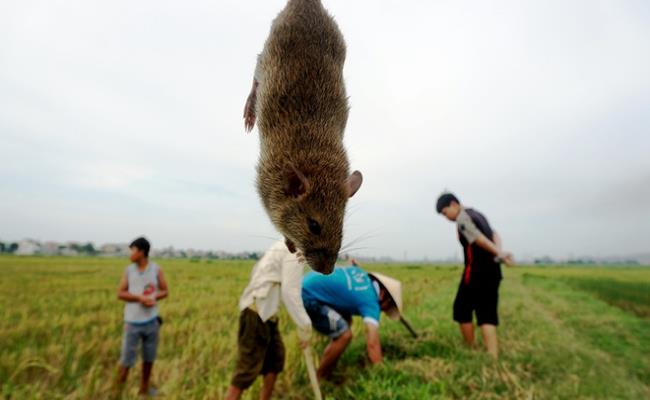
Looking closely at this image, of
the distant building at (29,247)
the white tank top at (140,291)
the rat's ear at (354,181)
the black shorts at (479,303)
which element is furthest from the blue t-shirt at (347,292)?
the distant building at (29,247)

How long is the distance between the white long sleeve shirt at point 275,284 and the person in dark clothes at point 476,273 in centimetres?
358

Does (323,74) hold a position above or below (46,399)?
above

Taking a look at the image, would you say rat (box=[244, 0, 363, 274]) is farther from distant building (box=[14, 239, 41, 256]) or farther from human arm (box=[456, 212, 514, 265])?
distant building (box=[14, 239, 41, 256])

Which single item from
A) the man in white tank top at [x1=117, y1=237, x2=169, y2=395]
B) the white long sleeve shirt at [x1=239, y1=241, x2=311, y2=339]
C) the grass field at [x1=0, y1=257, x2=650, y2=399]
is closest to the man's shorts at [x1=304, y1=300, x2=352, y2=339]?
the grass field at [x1=0, y1=257, x2=650, y2=399]

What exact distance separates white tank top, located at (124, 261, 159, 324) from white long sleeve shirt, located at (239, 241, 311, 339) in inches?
118

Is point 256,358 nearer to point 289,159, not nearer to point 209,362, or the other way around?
point 209,362

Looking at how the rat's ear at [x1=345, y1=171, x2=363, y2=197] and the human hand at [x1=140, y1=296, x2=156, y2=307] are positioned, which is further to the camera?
the human hand at [x1=140, y1=296, x2=156, y2=307]

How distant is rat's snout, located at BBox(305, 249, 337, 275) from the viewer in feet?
4.31

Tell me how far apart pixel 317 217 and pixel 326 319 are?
5.69 metres

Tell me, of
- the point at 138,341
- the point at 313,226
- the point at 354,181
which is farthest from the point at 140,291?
the point at 354,181

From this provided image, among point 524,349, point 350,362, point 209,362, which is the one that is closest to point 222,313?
point 209,362

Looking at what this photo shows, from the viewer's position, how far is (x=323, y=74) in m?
1.07

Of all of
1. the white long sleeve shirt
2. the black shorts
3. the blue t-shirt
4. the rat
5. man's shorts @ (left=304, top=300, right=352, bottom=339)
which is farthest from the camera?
the black shorts

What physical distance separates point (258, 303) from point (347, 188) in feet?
14.3
